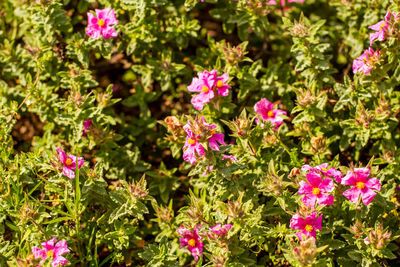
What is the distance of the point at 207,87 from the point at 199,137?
0.74 m

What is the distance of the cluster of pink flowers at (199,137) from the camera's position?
2.91 metres

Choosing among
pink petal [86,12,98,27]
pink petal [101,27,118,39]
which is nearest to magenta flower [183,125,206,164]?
pink petal [101,27,118,39]

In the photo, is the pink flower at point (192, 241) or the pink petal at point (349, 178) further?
the pink flower at point (192, 241)

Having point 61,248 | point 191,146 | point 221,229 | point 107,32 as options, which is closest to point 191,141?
point 191,146

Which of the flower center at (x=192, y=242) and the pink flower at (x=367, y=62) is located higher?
the pink flower at (x=367, y=62)

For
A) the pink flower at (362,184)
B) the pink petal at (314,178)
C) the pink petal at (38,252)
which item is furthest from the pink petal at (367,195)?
the pink petal at (38,252)

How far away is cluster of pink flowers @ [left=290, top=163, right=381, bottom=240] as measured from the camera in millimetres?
2984

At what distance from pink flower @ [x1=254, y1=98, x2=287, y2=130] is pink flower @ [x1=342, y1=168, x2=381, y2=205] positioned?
0.88 m

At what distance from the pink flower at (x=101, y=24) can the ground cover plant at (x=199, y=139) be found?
0.04 feet

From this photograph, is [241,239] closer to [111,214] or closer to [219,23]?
[111,214]

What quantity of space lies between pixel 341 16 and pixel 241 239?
2340 millimetres

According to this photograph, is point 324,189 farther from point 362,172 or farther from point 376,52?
point 376,52

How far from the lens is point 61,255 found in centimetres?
315

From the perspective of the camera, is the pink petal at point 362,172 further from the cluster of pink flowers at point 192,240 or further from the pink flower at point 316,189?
the cluster of pink flowers at point 192,240
